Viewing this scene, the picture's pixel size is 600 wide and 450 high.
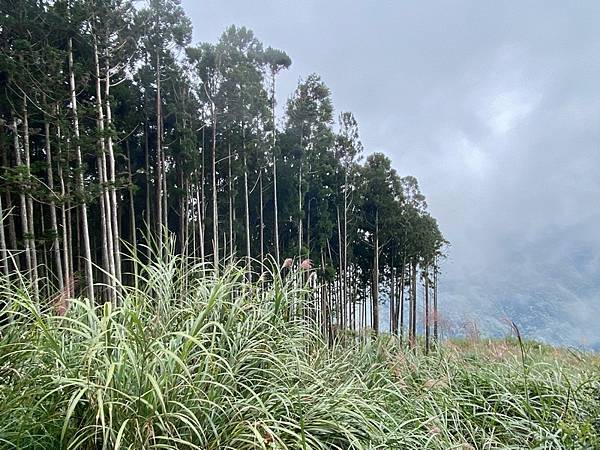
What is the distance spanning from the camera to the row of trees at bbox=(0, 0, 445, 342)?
5246mm

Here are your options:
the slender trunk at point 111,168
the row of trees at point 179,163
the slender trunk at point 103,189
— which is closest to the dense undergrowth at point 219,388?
the row of trees at point 179,163

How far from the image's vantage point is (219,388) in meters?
1.22

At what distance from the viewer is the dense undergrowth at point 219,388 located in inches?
40.2

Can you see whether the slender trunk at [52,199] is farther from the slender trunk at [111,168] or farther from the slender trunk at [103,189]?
the slender trunk at [111,168]

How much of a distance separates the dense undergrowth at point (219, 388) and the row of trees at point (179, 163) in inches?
69.1

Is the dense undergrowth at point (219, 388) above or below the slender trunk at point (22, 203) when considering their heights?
below

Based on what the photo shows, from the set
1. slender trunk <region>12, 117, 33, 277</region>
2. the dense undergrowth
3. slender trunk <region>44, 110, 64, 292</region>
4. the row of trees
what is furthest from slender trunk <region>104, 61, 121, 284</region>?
the dense undergrowth

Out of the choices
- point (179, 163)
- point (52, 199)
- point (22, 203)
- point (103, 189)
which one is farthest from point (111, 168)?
point (179, 163)

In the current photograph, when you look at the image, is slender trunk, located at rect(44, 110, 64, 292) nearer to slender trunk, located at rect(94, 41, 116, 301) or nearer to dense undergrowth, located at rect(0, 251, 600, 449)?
slender trunk, located at rect(94, 41, 116, 301)

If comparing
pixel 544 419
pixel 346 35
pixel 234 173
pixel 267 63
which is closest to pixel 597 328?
pixel 544 419

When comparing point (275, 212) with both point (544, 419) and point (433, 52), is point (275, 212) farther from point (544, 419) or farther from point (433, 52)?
point (544, 419)

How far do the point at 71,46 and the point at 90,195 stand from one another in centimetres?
175

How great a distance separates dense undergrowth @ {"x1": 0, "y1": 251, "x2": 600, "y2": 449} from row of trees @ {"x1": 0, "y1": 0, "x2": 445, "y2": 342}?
1.76 m

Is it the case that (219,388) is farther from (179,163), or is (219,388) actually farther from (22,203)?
(179,163)
